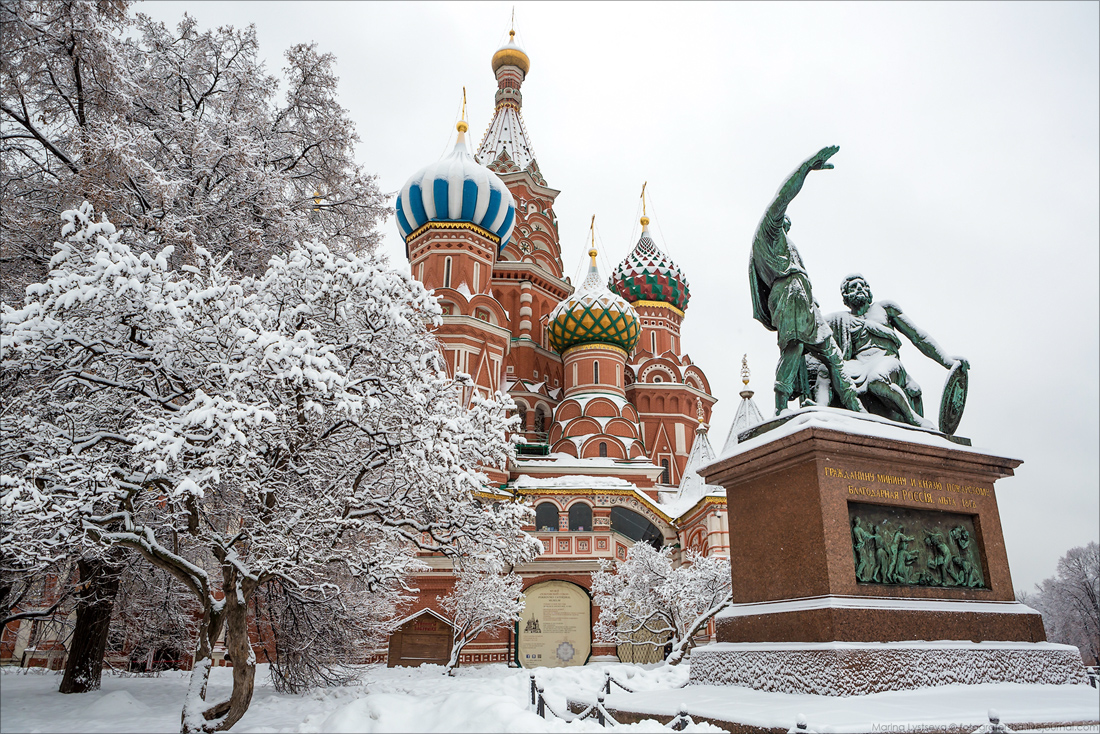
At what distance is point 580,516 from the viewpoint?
24094mm

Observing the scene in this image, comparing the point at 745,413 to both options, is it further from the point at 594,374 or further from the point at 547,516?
the point at 547,516

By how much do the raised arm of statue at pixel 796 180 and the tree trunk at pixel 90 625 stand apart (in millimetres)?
8646

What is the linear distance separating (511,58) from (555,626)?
32.0 metres

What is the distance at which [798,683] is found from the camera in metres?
5.34

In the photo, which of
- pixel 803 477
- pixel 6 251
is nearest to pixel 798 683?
pixel 803 477

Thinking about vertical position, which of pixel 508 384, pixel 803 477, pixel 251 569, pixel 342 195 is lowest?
pixel 251 569

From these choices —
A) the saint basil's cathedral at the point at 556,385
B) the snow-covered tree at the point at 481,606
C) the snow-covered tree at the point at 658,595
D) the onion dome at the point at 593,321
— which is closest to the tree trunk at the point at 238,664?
the snow-covered tree at the point at 481,606

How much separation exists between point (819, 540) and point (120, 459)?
623 cm

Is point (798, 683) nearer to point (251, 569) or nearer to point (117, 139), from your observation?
point (251, 569)

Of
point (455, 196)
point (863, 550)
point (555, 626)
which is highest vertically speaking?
point (455, 196)

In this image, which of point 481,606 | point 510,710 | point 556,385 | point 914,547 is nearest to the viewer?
point 510,710

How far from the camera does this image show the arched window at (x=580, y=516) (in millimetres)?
23953

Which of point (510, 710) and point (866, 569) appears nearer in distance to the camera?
point (510, 710)

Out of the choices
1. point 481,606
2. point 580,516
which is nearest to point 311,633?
point 481,606
